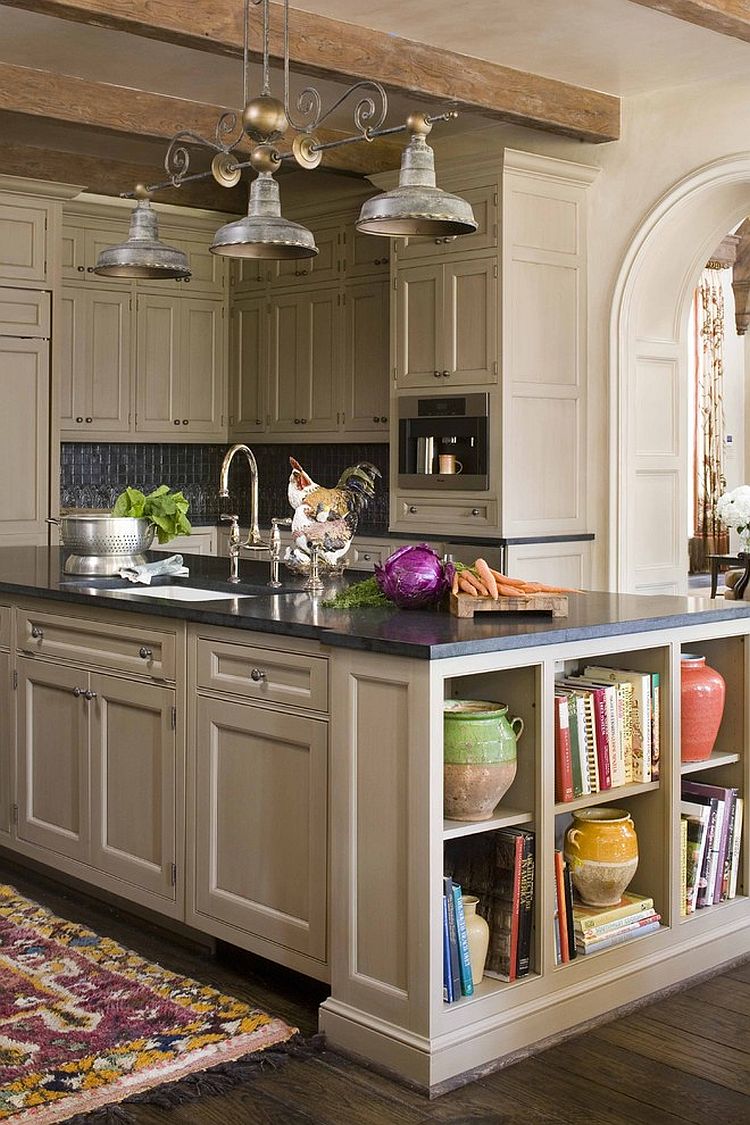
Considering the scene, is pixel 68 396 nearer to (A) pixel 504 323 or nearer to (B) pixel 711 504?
(A) pixel 504 323

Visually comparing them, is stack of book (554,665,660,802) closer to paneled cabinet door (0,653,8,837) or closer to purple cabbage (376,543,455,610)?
purple cabbage (376,543,455,610)

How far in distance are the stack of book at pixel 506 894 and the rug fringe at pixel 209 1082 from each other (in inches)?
17.7

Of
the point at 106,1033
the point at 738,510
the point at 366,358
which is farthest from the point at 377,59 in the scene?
the point at 106,1033

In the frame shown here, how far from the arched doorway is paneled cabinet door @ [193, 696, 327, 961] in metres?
3.27

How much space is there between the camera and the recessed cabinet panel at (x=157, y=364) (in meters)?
7.74

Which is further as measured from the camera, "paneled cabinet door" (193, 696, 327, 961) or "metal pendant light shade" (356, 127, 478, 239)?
"metal pendant light shade" (356, 127, 478, 239)

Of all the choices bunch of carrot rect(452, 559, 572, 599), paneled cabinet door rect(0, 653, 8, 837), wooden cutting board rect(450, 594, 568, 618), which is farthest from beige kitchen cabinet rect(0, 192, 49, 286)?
wooden cutting board rect(450, 594, 568, 618)

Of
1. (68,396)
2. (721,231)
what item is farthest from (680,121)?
(68,396)

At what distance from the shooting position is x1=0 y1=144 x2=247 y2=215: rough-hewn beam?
6.86 m

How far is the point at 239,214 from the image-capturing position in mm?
7977

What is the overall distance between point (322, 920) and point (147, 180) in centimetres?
542

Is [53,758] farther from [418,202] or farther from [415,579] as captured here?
[418,202]

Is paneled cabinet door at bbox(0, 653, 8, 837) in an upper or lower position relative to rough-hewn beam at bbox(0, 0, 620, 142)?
lower

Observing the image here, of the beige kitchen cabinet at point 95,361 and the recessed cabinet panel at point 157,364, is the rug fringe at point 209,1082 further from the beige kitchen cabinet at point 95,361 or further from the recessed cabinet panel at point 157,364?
the recessed cabinet panel at point 157,364
